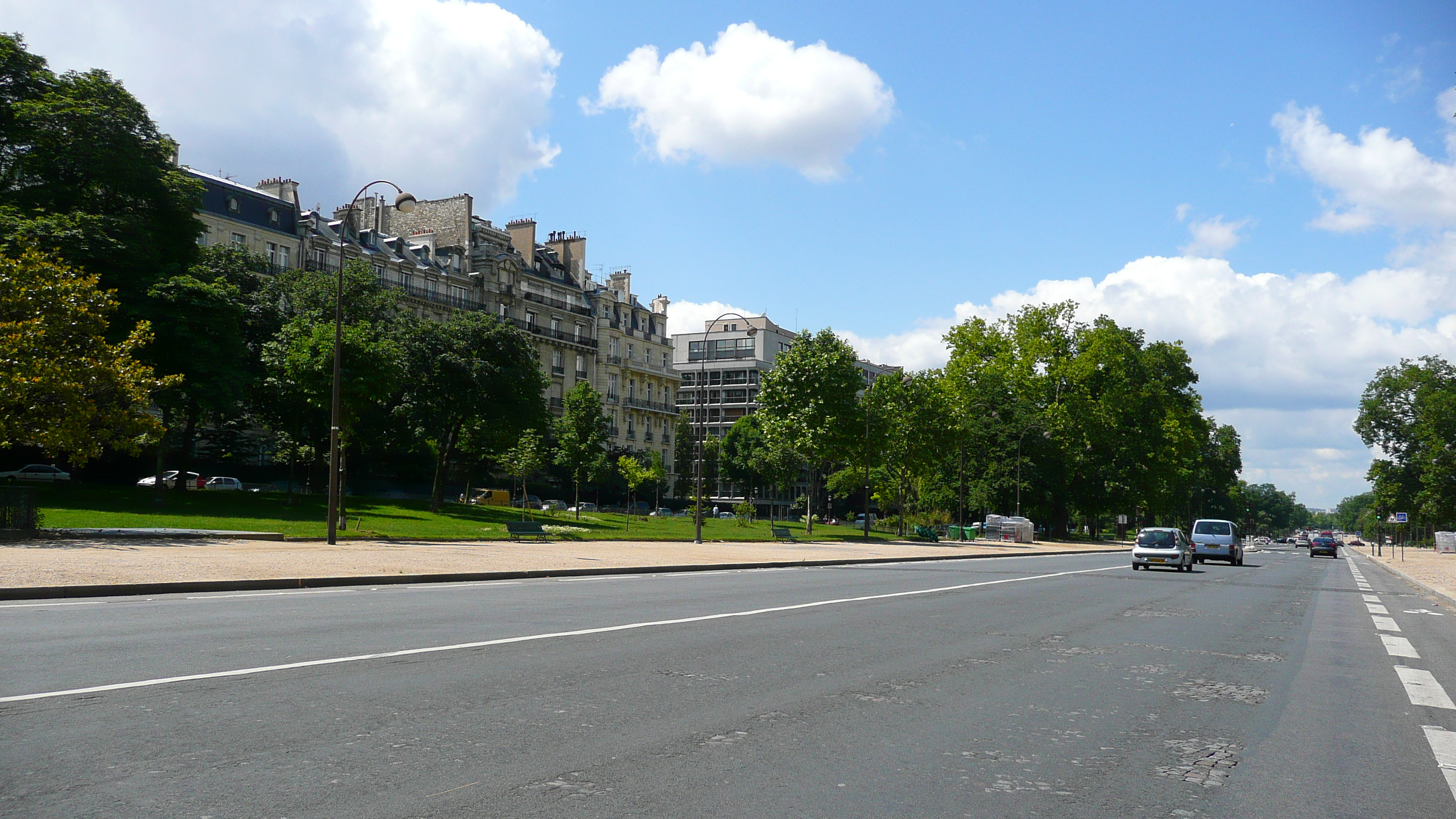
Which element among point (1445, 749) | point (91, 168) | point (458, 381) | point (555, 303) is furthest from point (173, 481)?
point (1445, 749)

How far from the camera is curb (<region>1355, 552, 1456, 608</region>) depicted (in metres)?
21.7

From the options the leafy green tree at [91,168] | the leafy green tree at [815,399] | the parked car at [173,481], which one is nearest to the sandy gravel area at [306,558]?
the leafy green tree at [91,168]

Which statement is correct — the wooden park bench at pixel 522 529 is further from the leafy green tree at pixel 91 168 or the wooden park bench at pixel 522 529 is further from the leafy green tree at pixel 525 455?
the leafy green tree at pixel 525 455

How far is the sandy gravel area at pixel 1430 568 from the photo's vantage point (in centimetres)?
2745

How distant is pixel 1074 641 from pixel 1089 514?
2836 inches

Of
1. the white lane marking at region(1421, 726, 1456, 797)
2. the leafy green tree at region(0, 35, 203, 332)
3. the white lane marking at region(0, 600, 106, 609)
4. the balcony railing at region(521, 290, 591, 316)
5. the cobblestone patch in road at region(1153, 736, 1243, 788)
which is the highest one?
the balcony railing at region(521, 290, 591, 316)

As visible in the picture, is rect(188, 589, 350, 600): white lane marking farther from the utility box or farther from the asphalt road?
the utility box

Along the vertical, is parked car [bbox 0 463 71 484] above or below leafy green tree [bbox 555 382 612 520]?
below

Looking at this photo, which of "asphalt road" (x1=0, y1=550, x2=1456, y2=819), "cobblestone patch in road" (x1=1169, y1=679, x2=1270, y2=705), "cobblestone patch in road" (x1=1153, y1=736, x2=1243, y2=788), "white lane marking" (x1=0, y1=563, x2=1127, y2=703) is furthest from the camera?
"cobblestone patch in road" (x1=1169, y1=679, x2=1270, y2=705)

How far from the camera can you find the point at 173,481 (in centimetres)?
5662

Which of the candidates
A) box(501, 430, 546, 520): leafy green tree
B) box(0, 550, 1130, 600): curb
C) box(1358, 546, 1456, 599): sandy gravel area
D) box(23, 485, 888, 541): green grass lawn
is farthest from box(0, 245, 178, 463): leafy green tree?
box(501, 430, 546, 520): leafy green tree

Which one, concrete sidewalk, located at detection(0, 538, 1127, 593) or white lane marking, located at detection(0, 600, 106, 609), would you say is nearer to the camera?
white lane marking, located at detection(0, 600, 106, 609)

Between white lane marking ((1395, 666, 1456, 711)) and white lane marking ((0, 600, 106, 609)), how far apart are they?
13811 mm

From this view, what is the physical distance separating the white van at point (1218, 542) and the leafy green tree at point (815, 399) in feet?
60.6
